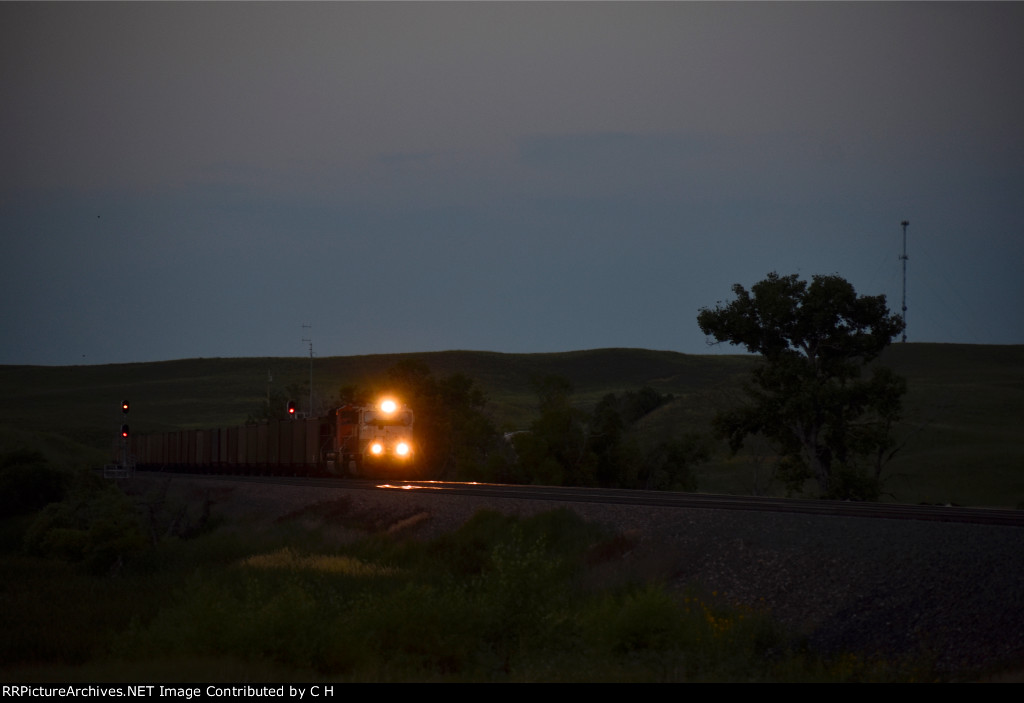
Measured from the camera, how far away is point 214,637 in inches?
703

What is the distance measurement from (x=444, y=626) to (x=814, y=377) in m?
28.8

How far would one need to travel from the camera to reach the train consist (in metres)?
45.5

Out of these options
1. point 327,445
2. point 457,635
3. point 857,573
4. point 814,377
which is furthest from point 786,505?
point 327,445

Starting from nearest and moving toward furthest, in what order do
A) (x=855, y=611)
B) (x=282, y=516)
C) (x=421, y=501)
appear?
1. (x=855, y=611)
2. (x=421, y=501)
3. (x=282, y=516)

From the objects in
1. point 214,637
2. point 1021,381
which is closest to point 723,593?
point 214,637

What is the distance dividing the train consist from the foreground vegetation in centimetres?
1794

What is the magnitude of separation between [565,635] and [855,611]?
4604mm

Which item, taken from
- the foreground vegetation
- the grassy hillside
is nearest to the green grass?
the foreground vegetation

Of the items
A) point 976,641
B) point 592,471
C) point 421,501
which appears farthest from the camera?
point 592,471

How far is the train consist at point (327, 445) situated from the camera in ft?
149

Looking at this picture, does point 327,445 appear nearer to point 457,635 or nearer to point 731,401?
point 731,401

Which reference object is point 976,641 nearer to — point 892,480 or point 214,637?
point 214,637

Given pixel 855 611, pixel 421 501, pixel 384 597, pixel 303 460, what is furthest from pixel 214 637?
pixel 303 460

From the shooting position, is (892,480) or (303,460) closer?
(303,460)
